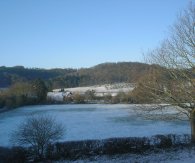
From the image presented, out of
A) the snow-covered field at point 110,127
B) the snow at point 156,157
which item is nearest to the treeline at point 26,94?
the snow-covered field at point 110,127

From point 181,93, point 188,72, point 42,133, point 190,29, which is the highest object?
point 190,29

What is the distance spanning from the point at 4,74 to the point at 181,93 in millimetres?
160863

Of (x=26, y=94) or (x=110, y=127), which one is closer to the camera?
(x=110, y=127)

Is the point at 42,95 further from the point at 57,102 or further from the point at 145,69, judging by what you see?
the point at 145,69

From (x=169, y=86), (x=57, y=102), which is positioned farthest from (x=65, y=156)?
(x=57, y=102)

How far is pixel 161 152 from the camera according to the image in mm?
18094

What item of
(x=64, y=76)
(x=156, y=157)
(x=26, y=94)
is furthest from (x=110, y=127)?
(x=64, y=76)

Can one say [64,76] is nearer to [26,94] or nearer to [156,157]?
[26,94]

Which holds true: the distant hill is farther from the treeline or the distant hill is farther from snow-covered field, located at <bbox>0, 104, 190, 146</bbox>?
snow-covered field, located at <bbox>0, 104, 190, 146</bbox>

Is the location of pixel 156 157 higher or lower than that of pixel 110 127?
higher

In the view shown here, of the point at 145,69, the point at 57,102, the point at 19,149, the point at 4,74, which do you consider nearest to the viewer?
the point at 19,149

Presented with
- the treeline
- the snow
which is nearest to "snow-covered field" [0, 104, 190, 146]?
the snow

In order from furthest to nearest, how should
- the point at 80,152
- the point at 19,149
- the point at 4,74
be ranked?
the point at 4,74 < the point at 80,152 < the point at 19,149

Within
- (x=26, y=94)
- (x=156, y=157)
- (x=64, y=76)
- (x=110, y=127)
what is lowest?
(x=110, y=127)
